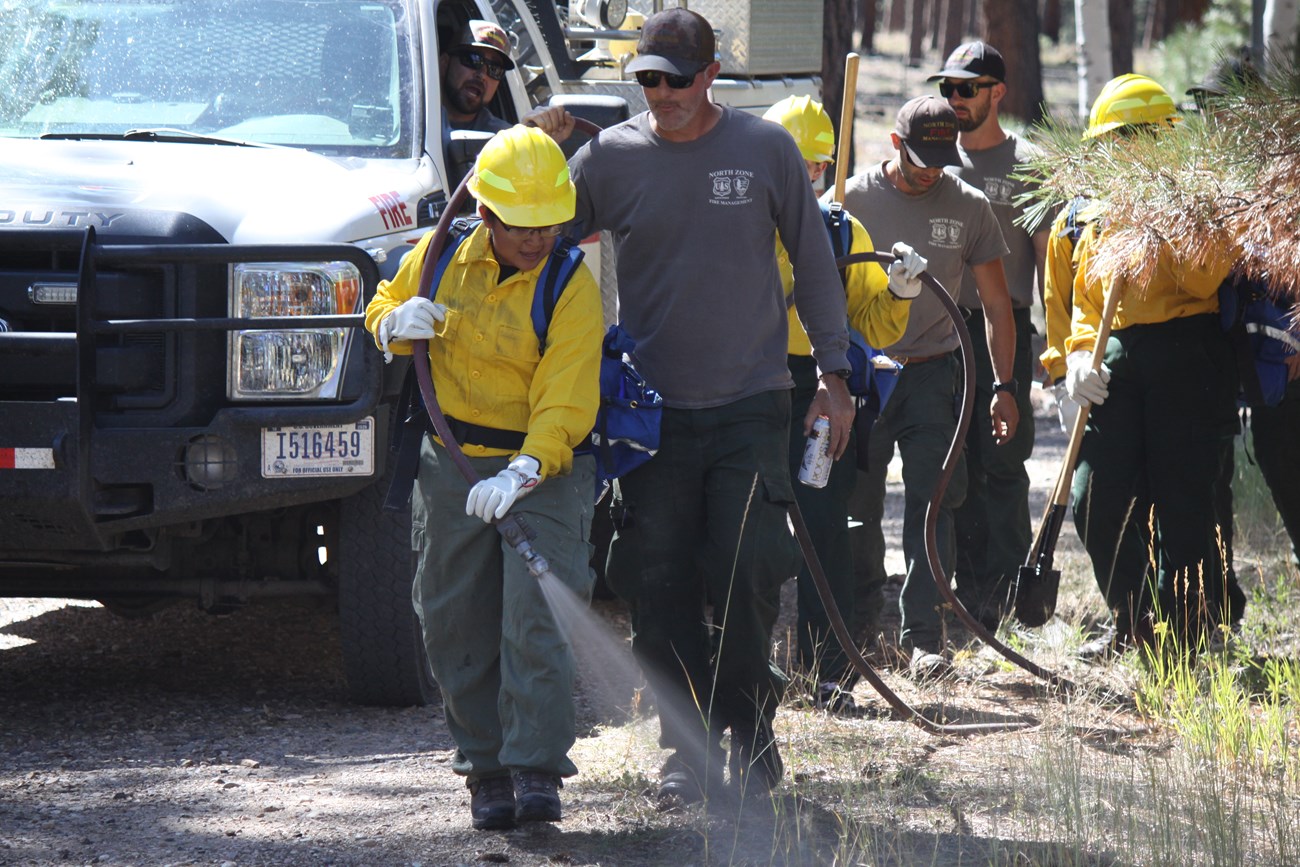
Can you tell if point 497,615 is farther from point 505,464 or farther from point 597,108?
point 597,108

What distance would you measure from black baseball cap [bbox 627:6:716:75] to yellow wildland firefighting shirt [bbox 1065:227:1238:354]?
5.74 ft

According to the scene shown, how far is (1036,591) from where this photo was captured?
591 centimetres

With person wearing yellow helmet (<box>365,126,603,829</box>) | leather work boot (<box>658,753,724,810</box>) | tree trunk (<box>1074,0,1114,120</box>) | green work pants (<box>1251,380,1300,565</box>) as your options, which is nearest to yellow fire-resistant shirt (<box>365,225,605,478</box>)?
person wearing yellow helmet (<box>365,126,603,829</box>)

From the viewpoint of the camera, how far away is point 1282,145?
4.24m

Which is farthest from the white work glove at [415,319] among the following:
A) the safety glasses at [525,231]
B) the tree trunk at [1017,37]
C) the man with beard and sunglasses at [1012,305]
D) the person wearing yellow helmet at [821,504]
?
the tree trunk at [1017,37]

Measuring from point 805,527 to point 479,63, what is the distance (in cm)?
243

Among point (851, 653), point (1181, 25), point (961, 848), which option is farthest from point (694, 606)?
point (1181, 25)

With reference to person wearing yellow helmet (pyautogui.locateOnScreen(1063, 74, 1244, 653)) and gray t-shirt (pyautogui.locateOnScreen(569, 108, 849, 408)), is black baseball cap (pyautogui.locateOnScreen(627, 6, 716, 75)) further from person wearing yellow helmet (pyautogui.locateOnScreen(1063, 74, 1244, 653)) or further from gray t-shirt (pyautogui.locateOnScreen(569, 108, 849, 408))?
person wearing yellow helmet (pyautogui.locateOnScreen(1063, 74, 1244, 653))

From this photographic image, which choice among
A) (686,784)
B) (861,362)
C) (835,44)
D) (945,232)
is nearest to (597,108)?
(861,362)

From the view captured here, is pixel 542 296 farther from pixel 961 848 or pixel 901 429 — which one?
pixel 901 429

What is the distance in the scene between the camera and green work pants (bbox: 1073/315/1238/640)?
573 cm

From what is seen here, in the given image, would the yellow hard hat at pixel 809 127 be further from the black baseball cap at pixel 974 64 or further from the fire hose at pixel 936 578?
the black baseball cap at pixel 974 64

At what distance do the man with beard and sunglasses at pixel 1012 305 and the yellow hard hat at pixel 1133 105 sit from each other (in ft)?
2.61

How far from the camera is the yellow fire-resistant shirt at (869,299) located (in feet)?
16.2
